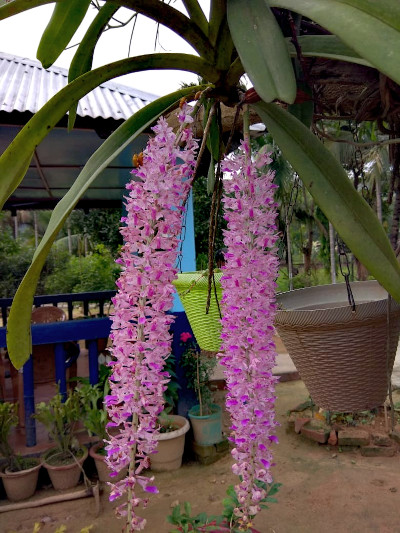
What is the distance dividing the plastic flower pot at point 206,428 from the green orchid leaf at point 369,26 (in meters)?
2.77

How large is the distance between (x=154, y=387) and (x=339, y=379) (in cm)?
46

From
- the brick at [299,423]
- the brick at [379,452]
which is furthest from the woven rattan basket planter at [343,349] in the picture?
the brick at [299,423]

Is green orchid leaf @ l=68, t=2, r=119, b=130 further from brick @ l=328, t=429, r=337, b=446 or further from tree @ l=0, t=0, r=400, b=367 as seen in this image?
brick @ l=328, t=429, r=337, b=446

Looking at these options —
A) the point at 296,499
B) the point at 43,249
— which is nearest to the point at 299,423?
the point at 296,499

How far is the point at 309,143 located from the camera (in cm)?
52

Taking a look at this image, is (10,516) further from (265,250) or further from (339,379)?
(265,250)

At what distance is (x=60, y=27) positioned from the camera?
659mm

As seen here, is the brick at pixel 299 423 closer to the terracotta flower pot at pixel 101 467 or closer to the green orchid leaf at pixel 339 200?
the terracotta flower pot at pixel 101 467

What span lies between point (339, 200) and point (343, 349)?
1.62 ft

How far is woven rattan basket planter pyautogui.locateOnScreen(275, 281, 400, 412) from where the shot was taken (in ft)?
2.75

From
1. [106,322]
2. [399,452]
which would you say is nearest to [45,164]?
[106,322]

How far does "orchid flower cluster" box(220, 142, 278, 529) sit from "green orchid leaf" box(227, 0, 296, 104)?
0.51 ft

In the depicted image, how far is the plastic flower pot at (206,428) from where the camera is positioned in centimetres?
286

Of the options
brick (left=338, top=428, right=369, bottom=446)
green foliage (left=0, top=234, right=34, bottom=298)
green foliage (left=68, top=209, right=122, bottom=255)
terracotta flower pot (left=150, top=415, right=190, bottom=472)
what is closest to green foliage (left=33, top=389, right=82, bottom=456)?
terracotta flower pot (left=150, top=415, right=190, bottom=472)
